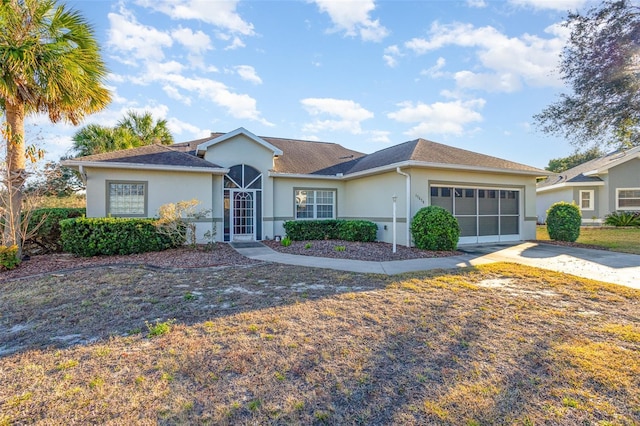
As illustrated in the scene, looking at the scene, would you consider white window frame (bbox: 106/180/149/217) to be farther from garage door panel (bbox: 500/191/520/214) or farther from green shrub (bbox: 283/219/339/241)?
garage door panel (bbox: 500/191/520/214)

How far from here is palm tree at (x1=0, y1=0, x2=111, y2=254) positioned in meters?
7.85

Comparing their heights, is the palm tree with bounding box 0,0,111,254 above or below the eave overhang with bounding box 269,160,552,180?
above

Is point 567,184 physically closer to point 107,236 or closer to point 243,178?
point 243,178

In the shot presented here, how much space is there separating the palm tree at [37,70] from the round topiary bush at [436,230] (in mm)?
11441

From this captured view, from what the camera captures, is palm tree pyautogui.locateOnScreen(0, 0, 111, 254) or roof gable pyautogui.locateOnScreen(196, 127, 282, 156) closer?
palm tree pyautogui.locateOnScreen(0, 0, 111, 254)

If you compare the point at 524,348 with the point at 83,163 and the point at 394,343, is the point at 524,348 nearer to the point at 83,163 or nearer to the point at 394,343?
the point at 394,343

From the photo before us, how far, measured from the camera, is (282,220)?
553 inches

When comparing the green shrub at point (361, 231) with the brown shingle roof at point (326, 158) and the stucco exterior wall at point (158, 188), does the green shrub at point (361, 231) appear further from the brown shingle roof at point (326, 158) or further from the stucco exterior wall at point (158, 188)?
the stucco exterior wall at point (158, 188)

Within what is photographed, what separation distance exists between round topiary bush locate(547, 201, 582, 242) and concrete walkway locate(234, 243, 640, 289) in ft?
6.26

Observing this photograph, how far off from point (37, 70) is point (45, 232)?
5.02 m

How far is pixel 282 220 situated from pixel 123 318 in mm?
9698

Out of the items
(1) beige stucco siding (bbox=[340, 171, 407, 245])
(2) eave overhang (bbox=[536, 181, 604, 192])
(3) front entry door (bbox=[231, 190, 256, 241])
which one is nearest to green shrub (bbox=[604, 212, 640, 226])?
(2) eave overhang (bbox=[536, 181, 604, 192])

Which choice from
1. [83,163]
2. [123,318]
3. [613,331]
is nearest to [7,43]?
[83,163]

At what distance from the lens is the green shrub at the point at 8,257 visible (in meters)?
7.89
